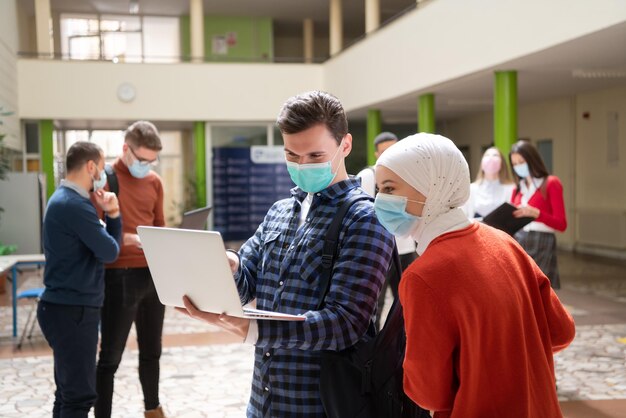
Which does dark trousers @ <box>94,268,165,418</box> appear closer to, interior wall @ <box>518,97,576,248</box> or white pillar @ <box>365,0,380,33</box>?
white pillar @ <box>365,0,380,33</box>

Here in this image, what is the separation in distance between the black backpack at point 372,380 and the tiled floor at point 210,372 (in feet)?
10.3

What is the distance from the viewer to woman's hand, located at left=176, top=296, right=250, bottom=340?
6.31ft

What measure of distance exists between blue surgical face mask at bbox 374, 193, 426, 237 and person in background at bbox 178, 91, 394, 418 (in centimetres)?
14

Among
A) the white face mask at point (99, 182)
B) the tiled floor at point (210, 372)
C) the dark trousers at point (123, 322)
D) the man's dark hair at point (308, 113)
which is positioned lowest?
the tiled floor at point (210, 372)

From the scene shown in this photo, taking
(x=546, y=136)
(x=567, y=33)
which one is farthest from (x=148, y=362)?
(x=546, y=136)

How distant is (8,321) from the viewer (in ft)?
28.1

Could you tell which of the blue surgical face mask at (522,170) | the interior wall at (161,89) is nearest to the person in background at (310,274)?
the blue surgical face mask at (522,170)

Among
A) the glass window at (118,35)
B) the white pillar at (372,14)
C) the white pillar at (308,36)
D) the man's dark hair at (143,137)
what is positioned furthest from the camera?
the white pillar at (308,36)

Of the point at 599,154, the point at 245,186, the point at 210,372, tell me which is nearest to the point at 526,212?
the point at 210,372

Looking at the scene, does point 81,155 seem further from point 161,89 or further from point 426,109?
point 161,89

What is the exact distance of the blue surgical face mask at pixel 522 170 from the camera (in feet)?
18.2

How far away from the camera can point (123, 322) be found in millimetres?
4062

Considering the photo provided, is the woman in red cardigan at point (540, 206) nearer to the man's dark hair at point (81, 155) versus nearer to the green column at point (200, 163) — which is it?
the man's dark hair at point (81, 155)

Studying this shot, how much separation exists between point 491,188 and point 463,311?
5049 mm
